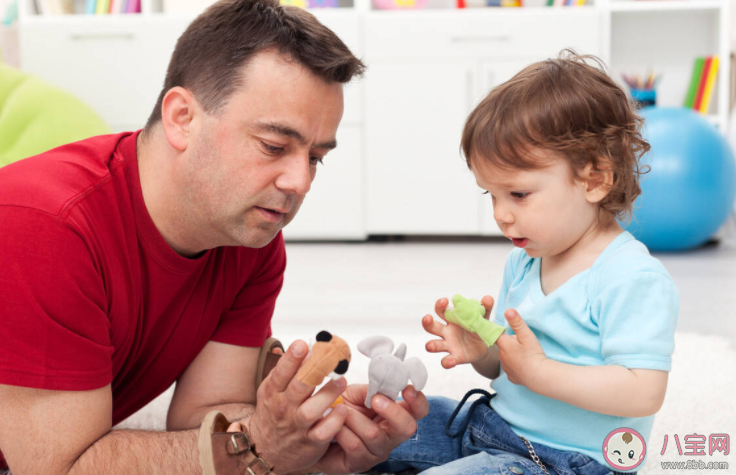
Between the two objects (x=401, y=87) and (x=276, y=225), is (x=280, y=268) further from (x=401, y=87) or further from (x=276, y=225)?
(x=401, y=87)

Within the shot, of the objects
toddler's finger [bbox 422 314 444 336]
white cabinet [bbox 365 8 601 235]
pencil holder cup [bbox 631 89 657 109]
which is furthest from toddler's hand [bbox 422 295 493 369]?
pencil holder cup [bbox 631 89 657 109]

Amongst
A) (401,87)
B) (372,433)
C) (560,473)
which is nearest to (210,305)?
(372,433)

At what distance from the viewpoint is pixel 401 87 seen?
3283 mm

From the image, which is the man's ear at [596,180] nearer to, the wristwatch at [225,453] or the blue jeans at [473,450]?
the blue jeans at [473,450]

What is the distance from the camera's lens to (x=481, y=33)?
3.19 meters

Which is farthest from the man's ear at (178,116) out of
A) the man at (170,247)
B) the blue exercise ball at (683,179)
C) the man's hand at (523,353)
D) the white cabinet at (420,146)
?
the white cabinet at (420,146)

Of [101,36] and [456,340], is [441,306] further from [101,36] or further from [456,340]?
[101,36]

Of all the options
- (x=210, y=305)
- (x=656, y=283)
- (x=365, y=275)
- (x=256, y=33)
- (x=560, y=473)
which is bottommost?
(x=365, y=275)

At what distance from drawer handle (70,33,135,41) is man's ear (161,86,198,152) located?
2.57 metres

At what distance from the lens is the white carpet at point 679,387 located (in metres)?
1.25

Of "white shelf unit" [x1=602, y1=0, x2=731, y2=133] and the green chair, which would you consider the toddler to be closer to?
Result: the green chair

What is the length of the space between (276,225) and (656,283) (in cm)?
50

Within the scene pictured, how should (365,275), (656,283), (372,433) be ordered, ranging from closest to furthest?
(656,283)
(372,433)
(365,275)

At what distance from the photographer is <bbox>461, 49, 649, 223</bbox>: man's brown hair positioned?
3.00 feet
